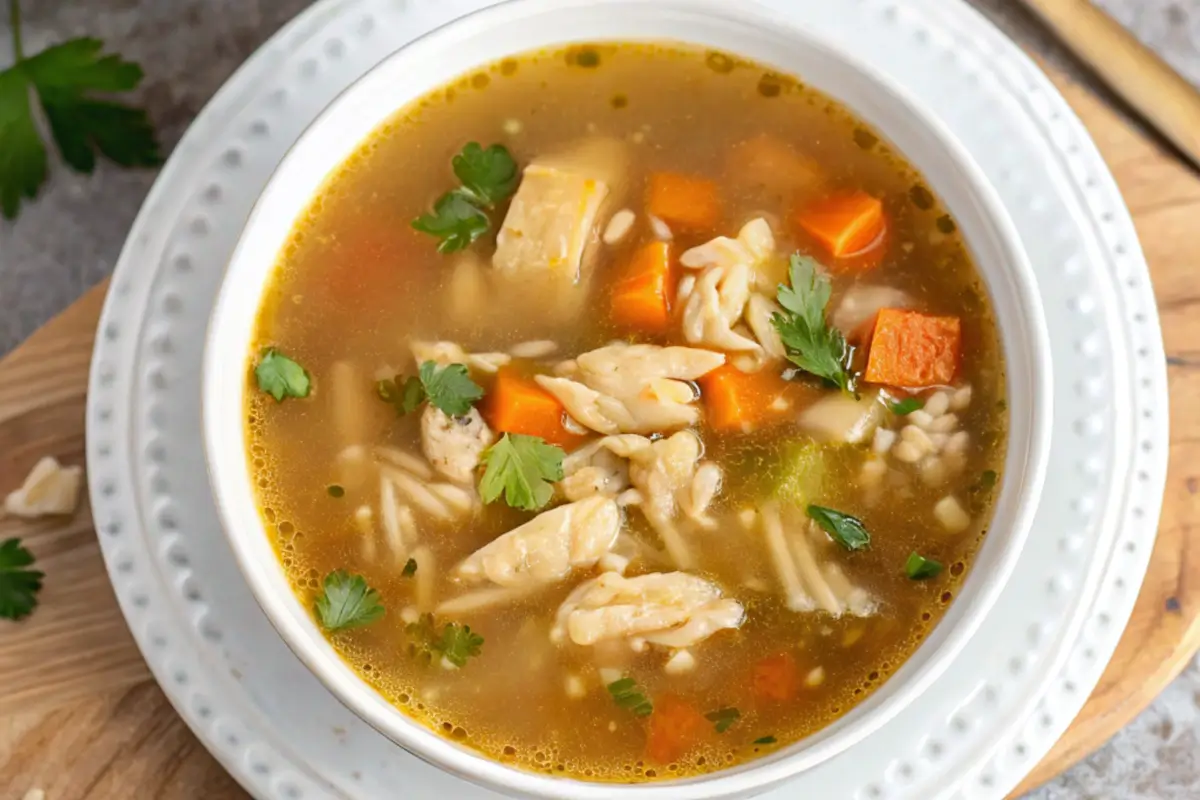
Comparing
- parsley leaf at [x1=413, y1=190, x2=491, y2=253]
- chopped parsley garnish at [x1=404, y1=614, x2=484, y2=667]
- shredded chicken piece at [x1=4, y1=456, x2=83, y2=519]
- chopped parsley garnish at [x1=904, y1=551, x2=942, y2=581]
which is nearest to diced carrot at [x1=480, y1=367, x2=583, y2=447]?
parsley leaf at [x1=413, y1=190, x2=491, y2=253]

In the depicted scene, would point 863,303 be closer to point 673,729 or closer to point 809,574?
point 809,574

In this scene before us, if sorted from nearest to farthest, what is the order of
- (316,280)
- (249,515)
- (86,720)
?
(249,515) → (316,280) → (86,720)

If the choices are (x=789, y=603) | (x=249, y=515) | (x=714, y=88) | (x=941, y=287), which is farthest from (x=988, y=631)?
(x=249, y=515)

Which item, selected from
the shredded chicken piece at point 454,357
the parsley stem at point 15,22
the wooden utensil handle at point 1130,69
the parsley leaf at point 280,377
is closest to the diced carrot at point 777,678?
the shredded chicken piece at point 454,357

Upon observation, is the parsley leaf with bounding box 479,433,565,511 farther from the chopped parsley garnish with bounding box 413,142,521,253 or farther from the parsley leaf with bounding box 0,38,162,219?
the parsley leaf with bounding box 0,38,162,219

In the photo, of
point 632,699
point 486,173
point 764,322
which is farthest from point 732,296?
point 632,699

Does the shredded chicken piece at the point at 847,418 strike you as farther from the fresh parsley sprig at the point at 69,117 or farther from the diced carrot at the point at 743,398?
the fresh parsley sprig at the point at 69,117

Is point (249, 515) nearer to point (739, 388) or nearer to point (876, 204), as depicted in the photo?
point (739, 388)
